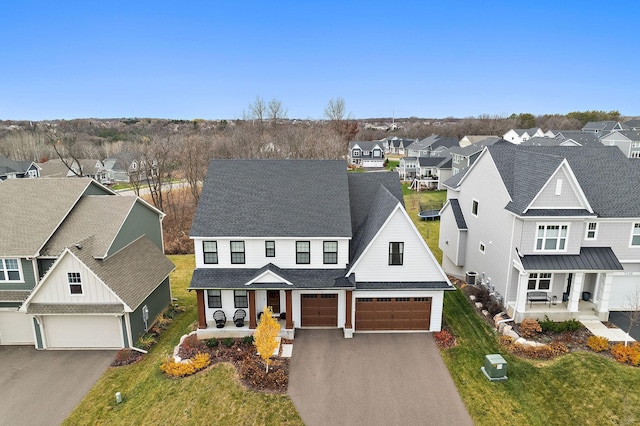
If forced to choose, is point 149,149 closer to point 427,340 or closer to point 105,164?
point 105,164

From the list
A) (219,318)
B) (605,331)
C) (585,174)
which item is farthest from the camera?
(585,174)

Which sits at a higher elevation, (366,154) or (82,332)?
(366,154)

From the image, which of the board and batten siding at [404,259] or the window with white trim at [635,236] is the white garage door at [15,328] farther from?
the window with white trim at [635,236]

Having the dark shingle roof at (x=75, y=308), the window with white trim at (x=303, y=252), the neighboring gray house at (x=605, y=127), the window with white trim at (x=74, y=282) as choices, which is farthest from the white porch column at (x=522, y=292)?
the neighboring gray house at (x=605, y=127)

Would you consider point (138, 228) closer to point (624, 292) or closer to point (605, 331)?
point (605, 331)

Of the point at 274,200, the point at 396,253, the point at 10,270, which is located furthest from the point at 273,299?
the point at 10,270

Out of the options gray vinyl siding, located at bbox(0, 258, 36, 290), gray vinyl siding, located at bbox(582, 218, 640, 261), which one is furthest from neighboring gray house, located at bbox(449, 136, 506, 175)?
gray vinyl siding, located at bbox(0, 258, 36, 290)

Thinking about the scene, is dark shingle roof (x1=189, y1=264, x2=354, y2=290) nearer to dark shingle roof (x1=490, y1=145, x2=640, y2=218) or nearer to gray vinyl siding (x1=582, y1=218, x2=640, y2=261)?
dark shingle roof (x1=490, y1=145, x2=640, y2=218)
